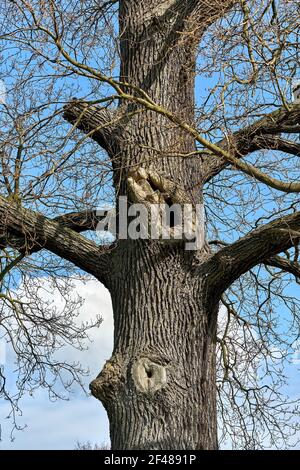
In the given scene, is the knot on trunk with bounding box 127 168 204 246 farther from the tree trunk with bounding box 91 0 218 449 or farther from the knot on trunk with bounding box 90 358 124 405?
the knot on trunk with bounding box 90 358 124 405

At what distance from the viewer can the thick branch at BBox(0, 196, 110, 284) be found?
22.9ft

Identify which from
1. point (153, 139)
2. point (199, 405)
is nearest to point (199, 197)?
point (153, 139)

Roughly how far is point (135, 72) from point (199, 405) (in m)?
3.25

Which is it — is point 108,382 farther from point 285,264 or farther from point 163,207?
point 285,264

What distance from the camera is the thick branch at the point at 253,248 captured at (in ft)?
20.9

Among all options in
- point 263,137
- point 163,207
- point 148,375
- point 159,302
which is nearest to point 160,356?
point 148,375

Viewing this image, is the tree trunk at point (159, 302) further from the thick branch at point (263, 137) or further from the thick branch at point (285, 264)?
the thick branch at point (285, 264)

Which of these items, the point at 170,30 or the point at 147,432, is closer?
the point at 147,432

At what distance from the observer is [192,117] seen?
7.22m

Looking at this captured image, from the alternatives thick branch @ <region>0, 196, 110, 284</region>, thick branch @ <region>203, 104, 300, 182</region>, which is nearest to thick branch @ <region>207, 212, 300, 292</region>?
thick branch @ <region>203, 104, 300, 182</region>

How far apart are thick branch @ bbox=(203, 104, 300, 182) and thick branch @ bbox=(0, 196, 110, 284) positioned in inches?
55.4

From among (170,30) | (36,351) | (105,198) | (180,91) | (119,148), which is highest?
(170,30)

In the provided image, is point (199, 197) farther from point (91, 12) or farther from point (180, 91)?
point (91, 12)

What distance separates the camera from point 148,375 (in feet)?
21.0
